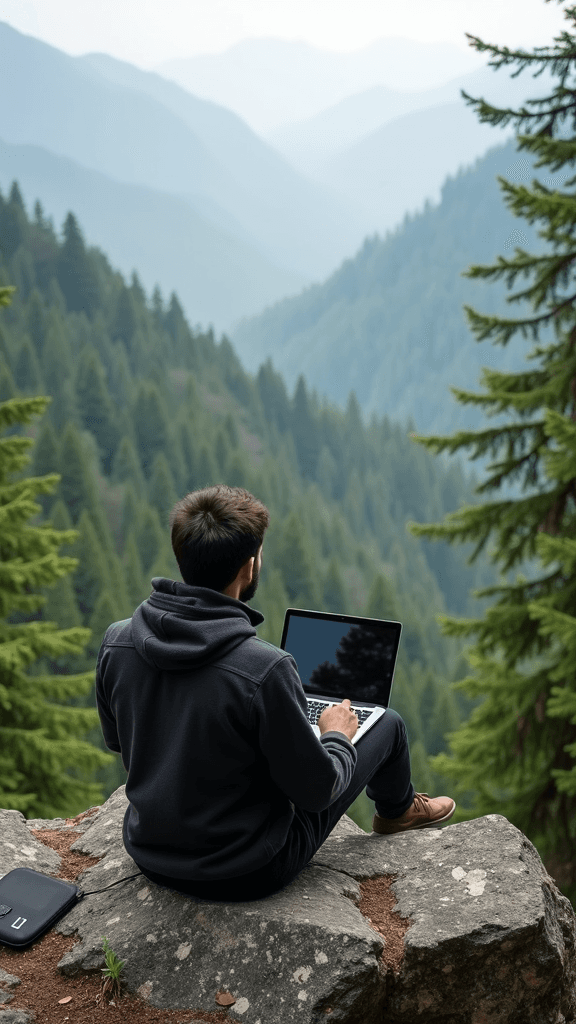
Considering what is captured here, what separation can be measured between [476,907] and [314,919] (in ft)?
1.99

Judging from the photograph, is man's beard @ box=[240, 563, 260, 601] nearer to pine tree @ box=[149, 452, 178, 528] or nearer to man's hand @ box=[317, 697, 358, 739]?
man's hand @ box=[317, 697, 358, 739]

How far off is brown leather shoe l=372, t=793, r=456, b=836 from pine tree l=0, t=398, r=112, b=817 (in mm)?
5934

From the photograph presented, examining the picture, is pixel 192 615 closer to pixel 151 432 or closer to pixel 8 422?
pixel 8 422

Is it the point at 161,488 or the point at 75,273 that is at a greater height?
the point at 75,273

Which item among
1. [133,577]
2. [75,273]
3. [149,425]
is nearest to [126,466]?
[149,425]

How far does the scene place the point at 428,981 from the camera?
2.93 meters

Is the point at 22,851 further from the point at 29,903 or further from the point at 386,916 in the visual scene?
the point at 386,916

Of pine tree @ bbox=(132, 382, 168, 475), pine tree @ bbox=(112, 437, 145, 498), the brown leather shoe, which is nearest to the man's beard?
the brown leather shoe

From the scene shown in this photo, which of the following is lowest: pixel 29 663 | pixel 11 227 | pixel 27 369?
pixel 29 663

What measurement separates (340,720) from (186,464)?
97.6 m

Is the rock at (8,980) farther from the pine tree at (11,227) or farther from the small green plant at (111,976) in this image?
the pine tree at (11,227)

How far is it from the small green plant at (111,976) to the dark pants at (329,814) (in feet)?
0.96

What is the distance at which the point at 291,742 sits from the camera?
256cm

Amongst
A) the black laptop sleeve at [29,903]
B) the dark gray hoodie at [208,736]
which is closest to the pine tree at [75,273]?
the black laptop sleeve at [29,903]
